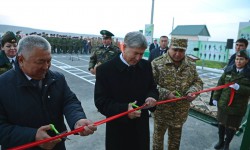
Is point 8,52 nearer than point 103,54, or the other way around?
point 8,52

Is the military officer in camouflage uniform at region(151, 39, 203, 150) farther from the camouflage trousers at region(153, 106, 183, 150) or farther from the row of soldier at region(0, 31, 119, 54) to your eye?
the row of soldier at region(0, 31, 119, 54)

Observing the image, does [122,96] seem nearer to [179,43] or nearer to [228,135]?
[179,43]

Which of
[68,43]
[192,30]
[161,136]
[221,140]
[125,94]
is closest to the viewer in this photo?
[125,94]

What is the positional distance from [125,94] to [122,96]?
0.14 ft

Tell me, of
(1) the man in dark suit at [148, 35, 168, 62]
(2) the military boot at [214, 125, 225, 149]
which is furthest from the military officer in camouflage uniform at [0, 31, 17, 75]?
(2) the military boot at [214, 125, 225, 149]

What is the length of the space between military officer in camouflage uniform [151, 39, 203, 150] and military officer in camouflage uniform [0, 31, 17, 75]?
2431 millimetres

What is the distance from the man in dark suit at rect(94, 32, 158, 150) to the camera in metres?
2.40

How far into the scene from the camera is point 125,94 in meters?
2.48

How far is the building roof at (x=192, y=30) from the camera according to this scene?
5069 cm

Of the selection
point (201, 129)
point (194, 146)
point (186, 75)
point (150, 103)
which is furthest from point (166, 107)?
point (201, 129)

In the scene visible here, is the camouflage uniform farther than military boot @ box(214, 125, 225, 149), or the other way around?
the camouflage uniform

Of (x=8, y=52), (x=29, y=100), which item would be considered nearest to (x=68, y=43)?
(x=8, y=52)

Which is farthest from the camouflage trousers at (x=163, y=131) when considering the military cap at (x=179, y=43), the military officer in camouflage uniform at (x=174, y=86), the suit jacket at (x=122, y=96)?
the military cap at (x=179, y=43)

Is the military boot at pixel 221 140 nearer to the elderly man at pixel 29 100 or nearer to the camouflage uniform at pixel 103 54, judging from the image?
the camouflage uniform at pixel 103 54
